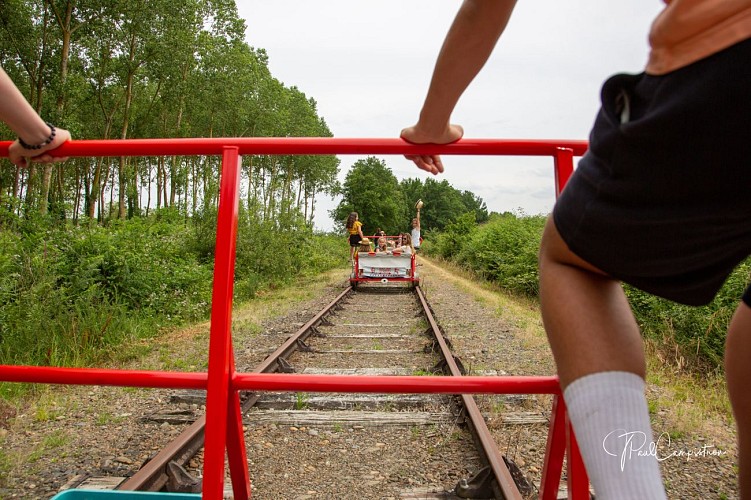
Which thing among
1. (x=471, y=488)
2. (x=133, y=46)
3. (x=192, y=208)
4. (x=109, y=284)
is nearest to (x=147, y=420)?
(x=471, y=488)

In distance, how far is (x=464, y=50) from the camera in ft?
3.56

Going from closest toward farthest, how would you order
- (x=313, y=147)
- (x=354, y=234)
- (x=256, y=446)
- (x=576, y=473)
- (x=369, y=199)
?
(x=576, y=473) → (x=313, y=147) → (x=256, y=446) → (x=354, y=234) → (x=369, y=199)

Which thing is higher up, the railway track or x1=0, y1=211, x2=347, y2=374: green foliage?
x1=0, y1=211, x2=347, y2=374: green foliage

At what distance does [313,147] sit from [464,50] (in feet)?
2.45

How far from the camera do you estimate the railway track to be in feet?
8.64

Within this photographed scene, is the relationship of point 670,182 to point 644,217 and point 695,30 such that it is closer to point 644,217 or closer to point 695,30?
point 644,217

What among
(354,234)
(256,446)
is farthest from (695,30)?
(354,234)

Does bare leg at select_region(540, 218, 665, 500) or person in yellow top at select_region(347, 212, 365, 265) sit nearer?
bare leg at select_region(540, 218, 665, 500)

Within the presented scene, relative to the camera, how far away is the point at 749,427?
3.36ft

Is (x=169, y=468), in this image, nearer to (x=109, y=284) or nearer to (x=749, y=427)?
(x=749, y=427)

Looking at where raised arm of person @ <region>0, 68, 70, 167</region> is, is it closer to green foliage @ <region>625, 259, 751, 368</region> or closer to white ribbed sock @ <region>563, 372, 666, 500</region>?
white ribbed sock @ <region>563, 372, 666, 500</region>

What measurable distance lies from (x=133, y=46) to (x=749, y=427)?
26.6m

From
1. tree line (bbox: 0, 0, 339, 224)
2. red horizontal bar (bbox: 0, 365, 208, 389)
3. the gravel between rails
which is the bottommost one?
the gravel between rails

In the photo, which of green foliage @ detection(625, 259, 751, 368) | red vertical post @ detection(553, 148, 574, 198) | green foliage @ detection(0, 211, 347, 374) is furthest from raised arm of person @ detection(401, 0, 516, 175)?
green foliage @ detection(625, 259, 751, 368)
